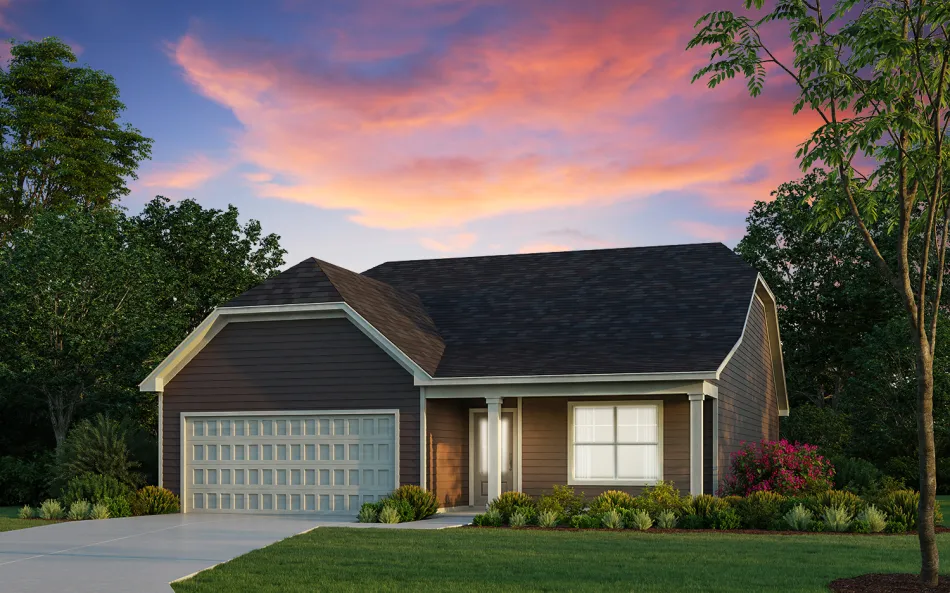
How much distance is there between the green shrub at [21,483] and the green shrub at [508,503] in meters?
15.6

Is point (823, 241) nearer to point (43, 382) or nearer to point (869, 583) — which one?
point (43, 382)

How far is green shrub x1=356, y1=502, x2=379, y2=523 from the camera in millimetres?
20375

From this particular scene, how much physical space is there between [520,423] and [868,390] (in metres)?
19.0

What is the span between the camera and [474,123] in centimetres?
2438

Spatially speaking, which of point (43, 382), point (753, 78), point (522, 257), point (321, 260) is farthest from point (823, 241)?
point (753, 78)

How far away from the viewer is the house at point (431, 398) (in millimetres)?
22297

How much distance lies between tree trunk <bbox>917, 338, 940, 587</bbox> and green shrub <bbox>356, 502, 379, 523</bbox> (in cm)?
1109

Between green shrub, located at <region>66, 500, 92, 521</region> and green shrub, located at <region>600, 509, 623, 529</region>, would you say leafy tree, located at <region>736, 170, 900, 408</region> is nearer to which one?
green shrub, located at <region>600, 509, 623, 529</region>

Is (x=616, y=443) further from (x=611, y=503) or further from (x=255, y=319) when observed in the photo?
(x=255, y=319)

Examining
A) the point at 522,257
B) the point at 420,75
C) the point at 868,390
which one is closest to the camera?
the point at 420,75

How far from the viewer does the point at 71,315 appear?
3053 centimetres

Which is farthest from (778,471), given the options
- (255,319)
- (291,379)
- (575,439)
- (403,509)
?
(255,319)

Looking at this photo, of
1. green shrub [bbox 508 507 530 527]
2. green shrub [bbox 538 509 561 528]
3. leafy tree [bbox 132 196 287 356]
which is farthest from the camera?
leafy tree [bbox 132 196 287 356]

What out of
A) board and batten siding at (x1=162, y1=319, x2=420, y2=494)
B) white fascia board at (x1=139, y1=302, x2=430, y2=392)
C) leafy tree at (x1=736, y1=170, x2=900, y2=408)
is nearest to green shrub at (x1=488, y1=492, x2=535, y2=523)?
board and batten siding at (x1=162, y1=319, x2=420, y2=494)
